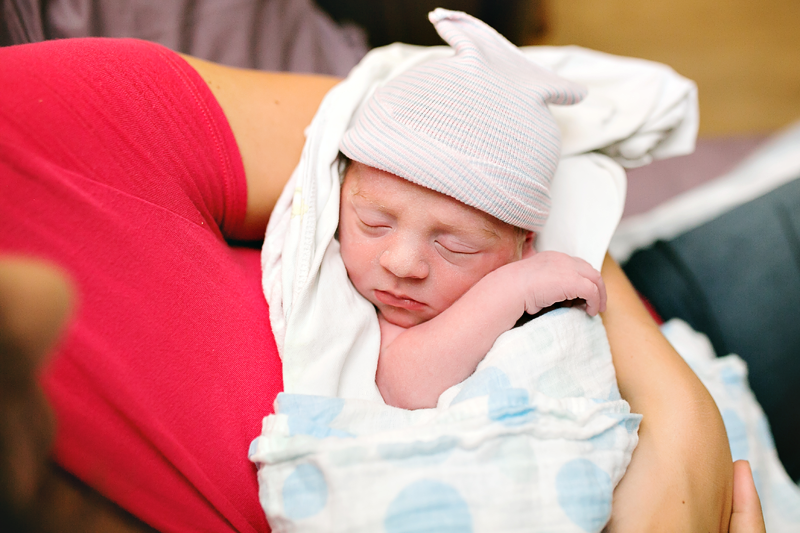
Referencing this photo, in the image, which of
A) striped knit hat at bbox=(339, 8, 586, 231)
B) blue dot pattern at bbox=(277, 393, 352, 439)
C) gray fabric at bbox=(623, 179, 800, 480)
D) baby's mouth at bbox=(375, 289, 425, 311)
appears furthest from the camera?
gray fabric at bbox=(623, 179, 800, 480)

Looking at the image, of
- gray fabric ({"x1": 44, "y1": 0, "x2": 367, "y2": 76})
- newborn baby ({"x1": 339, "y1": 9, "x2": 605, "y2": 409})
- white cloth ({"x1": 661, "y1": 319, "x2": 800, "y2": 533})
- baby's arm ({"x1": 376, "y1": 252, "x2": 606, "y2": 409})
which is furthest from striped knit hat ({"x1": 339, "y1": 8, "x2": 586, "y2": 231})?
gray fabric ({"x1": 44, "y1": 0, "x2": 367, "y2": 76})

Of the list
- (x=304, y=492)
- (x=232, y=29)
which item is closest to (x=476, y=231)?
(x=304, y=492)

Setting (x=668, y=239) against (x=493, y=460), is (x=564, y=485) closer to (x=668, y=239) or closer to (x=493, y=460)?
(x=493, y=460)

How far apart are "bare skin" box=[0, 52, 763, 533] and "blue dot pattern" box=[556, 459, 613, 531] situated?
10cm

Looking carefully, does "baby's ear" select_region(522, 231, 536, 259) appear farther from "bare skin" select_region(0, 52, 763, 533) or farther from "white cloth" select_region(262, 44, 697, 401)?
"bare skin" select_region(0, 52, 763, 533)

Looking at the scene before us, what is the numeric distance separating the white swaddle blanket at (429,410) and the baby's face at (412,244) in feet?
0.16

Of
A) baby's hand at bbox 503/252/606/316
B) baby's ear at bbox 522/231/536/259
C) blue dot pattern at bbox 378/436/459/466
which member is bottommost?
blue dot pattern at bbox 378/436/459/466

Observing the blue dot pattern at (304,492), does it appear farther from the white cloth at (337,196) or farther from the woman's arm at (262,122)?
the woman's arm at (262,122)

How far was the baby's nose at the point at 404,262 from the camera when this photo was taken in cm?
85

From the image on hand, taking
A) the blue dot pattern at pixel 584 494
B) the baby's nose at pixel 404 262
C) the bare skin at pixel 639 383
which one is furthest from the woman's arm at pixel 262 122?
the blue dot pattern at pixel 584 494

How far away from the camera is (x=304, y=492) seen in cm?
66

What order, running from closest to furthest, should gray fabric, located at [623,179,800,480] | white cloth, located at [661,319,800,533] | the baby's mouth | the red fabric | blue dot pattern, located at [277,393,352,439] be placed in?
the red fabric → blue dot pattern, located at [277,393,352,439] → the baby's mouth → white cloth, located at [661,319,800,533] → gray fabric, located at [623,179,800,480]

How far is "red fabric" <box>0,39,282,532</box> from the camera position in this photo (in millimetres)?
557

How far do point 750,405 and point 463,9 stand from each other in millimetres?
1485
